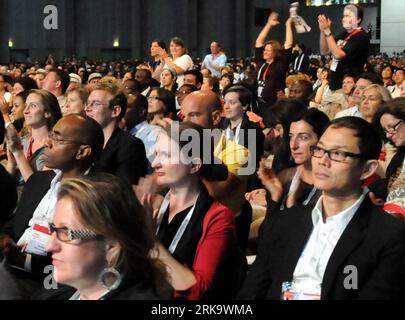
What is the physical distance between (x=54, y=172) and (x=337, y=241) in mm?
1789

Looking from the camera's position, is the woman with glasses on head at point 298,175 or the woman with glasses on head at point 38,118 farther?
the woman with glasses on head at point 38,118

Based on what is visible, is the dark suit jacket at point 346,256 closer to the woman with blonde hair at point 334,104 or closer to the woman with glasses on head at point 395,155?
the woman with glasses on head at point 395,155

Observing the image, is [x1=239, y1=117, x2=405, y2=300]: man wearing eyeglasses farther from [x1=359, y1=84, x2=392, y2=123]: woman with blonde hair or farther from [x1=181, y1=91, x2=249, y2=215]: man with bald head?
[x1=359, y1=84, x2=392, y2=123]: woman with blonde hair

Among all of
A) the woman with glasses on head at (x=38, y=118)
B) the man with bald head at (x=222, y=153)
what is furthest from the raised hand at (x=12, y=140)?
the man with bald head at (x=222, y=153)

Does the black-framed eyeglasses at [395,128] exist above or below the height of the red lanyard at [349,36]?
below

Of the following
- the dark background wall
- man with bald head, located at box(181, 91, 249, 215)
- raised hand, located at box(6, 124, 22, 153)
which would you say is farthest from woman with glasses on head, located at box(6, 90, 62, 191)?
the dark background wall

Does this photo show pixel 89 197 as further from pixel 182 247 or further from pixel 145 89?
pixel 145 89

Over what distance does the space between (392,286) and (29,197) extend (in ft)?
6.69

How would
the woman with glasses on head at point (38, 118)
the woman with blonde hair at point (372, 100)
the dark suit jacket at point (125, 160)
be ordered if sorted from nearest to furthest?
the dark suit jacket at point (125, 160) → the woman with glasses on head at point (38, 118) → the woman with blonde hair at point (372, 100)

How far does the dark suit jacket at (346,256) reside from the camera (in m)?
2.87

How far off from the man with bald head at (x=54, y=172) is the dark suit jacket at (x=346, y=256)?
49.5 inches

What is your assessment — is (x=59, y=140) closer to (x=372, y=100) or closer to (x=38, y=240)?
(x=38, y=240)
